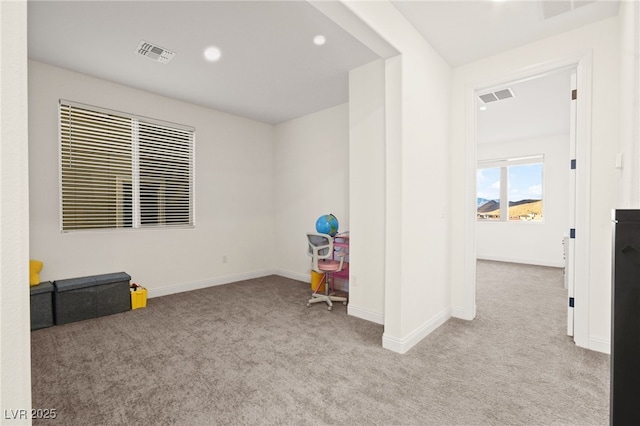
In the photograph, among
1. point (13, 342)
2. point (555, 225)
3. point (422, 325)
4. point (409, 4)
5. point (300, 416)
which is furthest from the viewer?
point (555, 225)

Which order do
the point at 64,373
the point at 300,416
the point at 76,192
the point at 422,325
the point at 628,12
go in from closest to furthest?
the point at 300,416, the point at 628,12, the point at 64,373, the point at 422,325, the point at 76,192

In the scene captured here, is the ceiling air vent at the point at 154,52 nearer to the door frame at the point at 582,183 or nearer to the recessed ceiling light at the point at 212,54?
the recessed ceiling light at the point at 212,54

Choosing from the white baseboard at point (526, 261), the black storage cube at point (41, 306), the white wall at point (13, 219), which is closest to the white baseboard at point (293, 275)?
the black storage cube at point (41, 306)

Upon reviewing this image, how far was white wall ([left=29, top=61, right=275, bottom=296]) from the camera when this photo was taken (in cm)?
327

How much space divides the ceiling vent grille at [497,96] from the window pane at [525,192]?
131 inches

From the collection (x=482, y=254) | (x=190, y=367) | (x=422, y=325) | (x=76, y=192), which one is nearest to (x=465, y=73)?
(x=422, y=325)

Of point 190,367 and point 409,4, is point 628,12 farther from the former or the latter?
point 190,367

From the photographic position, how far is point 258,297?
160 inches

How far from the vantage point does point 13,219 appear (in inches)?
26.0

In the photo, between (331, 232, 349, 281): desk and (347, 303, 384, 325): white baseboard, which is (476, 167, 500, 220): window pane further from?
(347, 303, 384, 325): white baseboard

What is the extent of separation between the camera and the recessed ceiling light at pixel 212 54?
291 centimetres

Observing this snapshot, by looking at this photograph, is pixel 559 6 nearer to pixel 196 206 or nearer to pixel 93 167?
pixel 196 206

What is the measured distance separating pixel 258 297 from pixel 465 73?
3.77m

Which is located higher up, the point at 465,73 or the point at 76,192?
the point at 465,73
